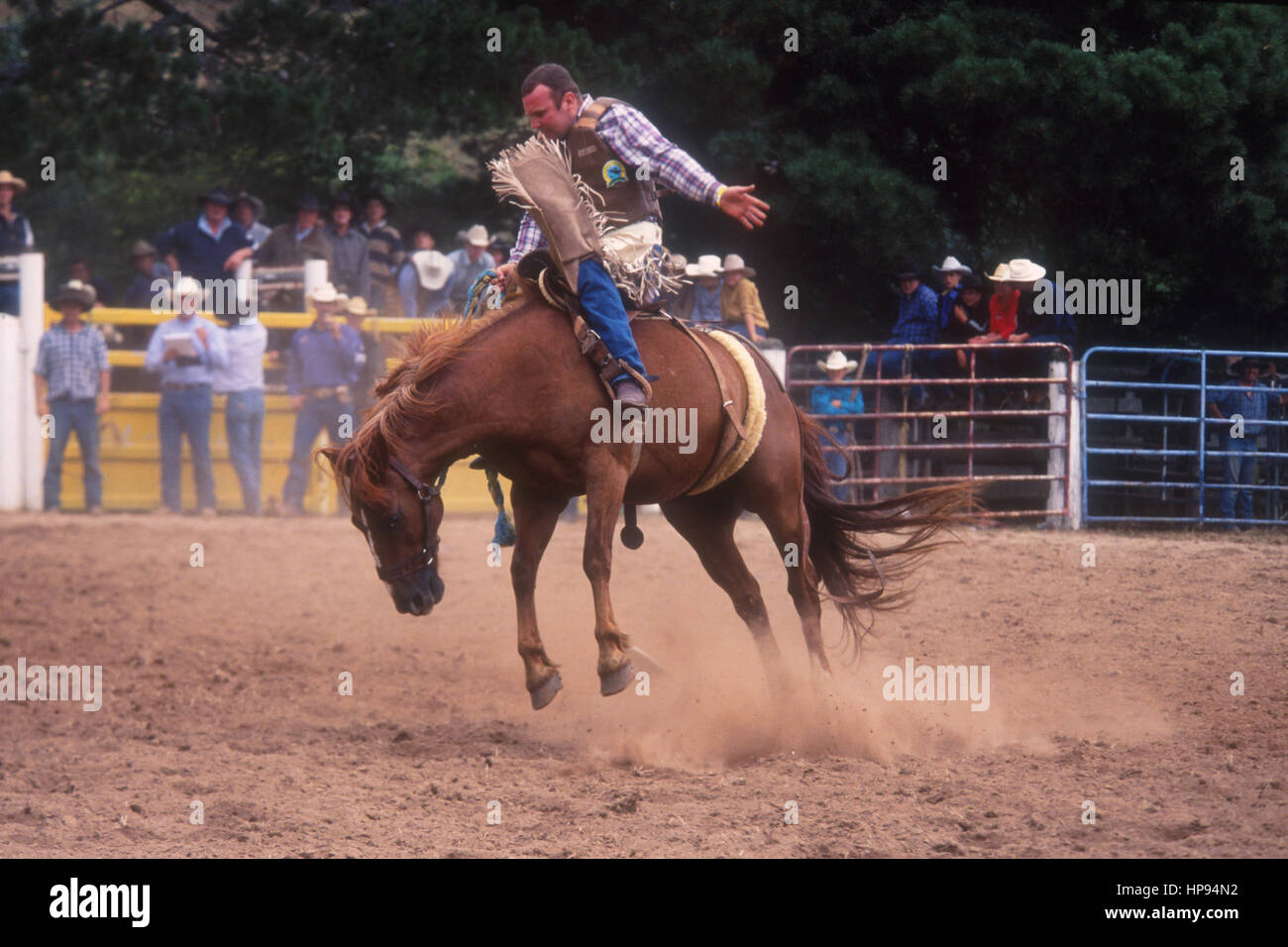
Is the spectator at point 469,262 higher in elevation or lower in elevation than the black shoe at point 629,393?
higher

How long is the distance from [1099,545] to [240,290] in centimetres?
741

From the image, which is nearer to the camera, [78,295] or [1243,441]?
[1243,441]

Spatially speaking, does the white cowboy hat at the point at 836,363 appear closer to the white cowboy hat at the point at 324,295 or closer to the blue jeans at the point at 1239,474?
the blue jeans at the point at 1239,474

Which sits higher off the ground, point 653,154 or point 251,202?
point 251,202

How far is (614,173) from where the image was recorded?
551 cm

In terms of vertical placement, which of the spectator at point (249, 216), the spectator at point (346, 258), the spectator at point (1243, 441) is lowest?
the spectator at point (1243, 441)

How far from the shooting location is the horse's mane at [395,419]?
495 centimetres

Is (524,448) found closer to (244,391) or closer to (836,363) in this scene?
(836,363)

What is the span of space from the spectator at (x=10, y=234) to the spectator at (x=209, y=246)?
1465mm

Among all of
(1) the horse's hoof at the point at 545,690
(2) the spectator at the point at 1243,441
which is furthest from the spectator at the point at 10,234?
(2) the spectator at the point at 1243,441

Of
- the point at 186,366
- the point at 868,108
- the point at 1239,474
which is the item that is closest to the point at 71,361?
the point at 186,366

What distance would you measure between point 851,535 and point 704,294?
516 cm
